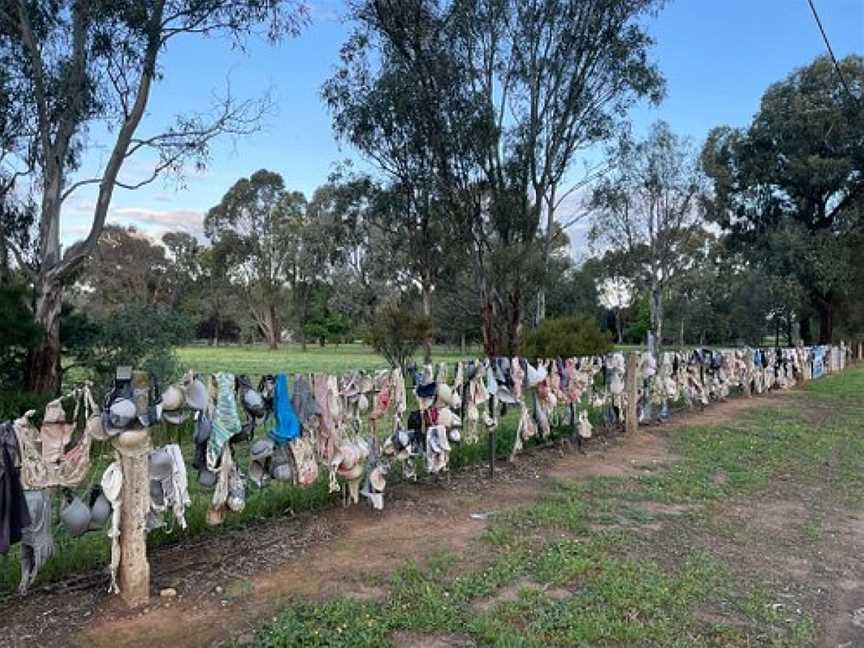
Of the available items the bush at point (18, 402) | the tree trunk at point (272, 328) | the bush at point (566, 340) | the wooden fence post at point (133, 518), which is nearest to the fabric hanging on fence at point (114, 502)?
the wooden fence post at point (133, 518)

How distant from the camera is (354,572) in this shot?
3.67m

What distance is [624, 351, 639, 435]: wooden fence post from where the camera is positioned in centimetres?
856

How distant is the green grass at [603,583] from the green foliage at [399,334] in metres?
12.9

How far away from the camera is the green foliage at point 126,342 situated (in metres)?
10.0

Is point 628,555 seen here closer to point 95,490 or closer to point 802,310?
point 95,490

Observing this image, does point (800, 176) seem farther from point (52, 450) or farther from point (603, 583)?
point (52, 450)

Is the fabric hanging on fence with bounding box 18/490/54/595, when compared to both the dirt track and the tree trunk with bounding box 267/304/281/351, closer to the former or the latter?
the dirt track

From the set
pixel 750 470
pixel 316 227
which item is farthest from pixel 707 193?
pixel 316 227

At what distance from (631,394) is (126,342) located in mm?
7532

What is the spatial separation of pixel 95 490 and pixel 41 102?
8.88 m

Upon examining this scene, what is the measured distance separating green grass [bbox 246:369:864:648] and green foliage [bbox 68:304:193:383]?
23.9 ft

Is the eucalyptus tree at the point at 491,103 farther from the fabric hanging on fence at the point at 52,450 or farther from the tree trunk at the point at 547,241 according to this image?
the fabric hanging on fence at the point at 52,450

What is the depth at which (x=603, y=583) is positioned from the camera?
3510 mm

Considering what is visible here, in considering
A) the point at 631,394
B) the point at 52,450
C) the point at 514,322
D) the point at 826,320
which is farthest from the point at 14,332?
the point at 826,320
